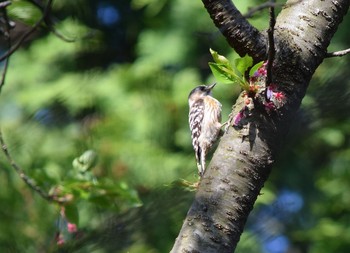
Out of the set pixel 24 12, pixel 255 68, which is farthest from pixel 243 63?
pixel 24 12

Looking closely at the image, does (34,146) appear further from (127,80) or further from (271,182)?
(271,182)

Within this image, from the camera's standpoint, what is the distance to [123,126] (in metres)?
5.21

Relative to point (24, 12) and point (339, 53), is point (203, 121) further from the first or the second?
point (339, 53)

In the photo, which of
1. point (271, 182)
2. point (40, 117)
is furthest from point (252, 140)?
point (271, 182)

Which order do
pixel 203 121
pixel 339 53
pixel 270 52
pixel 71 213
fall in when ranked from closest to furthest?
pixel 270 52
pixel 339 53
pixel 71 213
pixel 203 121

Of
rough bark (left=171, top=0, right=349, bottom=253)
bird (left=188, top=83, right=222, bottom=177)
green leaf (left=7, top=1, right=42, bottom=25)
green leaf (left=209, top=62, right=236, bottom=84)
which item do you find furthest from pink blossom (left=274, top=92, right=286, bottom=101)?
bird (left=188, top=83, right=222, bottom=177)

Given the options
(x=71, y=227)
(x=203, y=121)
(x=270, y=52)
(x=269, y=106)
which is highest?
(x=270, y=52)

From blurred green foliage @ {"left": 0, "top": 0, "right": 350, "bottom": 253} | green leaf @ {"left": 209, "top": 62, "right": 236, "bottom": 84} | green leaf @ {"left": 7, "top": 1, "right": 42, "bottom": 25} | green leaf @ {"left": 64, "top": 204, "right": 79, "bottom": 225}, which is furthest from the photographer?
blurred green foliage @ {"left": 0, "top": 0, "right": 350, "bottom": 253}

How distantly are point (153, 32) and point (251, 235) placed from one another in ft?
15.7

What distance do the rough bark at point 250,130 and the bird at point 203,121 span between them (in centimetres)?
137

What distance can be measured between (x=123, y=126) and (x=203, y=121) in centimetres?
157

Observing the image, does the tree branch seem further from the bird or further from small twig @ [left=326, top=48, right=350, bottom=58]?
the bird

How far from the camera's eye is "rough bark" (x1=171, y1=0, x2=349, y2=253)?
1534 millimetres

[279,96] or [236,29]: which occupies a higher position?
[236,29]
